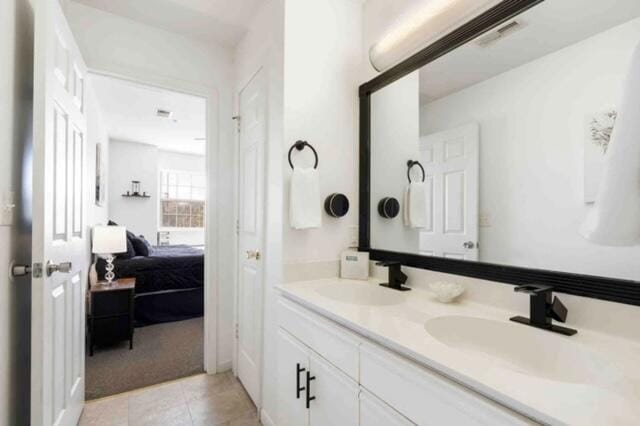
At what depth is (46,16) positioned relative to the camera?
1.17 m

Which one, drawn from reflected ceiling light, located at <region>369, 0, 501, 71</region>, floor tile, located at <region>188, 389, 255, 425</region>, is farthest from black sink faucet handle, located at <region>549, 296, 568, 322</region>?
floor tile, located at <region>188, 389, 255, 425</region>

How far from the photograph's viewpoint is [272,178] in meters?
1.65

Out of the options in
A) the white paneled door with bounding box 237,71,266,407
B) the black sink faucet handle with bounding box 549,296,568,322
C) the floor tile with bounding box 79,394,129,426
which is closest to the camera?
the black sink faucet handle with bounding box 549,296,568,322

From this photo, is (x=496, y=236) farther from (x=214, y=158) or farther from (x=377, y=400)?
(x=214, y=158)

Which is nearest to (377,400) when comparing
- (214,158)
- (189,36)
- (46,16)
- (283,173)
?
(283,173)

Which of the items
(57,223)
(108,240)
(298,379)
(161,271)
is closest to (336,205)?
(298,379)

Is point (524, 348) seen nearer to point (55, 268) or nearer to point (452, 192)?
point (452, 192)

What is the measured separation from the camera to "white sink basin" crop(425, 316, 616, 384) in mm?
733

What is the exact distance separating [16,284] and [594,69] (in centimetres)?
213

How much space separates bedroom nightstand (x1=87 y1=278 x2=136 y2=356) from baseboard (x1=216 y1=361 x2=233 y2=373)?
940 mm

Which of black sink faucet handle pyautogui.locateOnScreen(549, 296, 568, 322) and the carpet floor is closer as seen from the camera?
black sink faucet handle pyautogui.locateOnScreen(549, 296, 568, 322)

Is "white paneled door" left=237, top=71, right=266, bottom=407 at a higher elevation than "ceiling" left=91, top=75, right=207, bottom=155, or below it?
below

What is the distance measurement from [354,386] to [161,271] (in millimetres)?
3030

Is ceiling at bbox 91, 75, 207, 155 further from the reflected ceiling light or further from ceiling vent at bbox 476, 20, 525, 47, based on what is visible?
ceiling vent at bbox 476, 20, 525, 47
